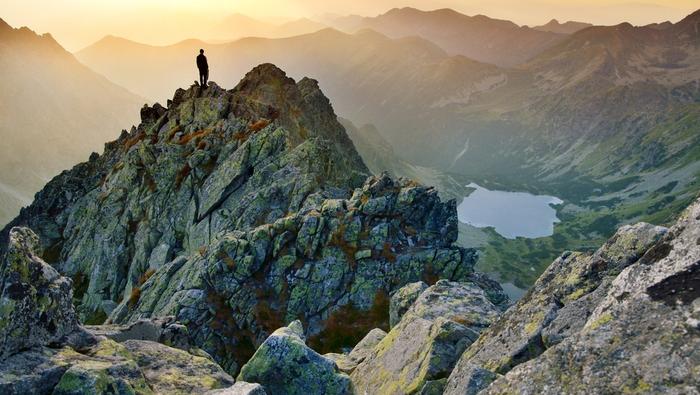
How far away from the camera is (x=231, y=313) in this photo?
134 ft

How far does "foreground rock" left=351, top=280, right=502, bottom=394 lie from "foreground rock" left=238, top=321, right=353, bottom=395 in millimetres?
2645

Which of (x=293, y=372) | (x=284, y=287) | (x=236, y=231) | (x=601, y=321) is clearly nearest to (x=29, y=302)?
(x=293, y=372)

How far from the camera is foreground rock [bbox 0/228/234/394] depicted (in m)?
13.6

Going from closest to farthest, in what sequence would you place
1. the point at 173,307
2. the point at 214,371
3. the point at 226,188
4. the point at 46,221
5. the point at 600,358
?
1. the point at 600,358
2. the point at 214,371
3. the point at 173,307
4. the point at 226,188
5. the point at 46,221

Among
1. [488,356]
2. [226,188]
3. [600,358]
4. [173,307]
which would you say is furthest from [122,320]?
→ [600,358]

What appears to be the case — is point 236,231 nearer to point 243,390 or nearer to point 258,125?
point 258,125

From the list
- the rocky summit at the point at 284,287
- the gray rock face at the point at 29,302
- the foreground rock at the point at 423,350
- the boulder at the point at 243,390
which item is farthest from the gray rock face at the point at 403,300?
the gray rock face at the point at 29,302

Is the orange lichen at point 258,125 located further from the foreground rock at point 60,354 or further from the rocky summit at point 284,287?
the foreground rock at point 60,354

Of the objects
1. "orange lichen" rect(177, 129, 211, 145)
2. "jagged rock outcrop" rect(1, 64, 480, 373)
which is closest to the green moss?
"jagged rock outcrop" rect(1, 64, 480, 373)

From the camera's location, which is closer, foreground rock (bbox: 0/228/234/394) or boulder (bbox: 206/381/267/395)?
foreground rock (bbox: 0/228/234/394)

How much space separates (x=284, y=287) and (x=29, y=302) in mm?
28301

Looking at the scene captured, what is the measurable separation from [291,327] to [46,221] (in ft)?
255

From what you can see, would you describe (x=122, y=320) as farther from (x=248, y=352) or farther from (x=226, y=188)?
(x=226, y=188)

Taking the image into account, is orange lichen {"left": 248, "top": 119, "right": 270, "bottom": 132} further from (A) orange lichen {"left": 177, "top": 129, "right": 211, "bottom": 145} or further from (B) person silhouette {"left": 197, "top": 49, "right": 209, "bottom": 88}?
(B) person silhouette {"left": 197, "top": 49, "right": 209, "bottom": 88}
